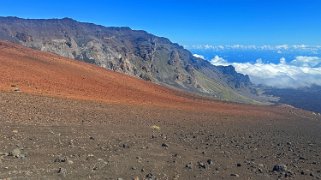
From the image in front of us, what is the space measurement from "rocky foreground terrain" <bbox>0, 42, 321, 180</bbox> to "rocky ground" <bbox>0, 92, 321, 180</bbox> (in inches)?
1.5

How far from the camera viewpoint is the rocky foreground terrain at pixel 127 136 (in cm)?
1672

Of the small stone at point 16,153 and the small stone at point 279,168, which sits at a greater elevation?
the small stone at point 279,168

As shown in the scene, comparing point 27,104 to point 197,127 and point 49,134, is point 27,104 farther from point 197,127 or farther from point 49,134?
point 197,127

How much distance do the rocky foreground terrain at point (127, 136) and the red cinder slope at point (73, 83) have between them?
10 centimetres

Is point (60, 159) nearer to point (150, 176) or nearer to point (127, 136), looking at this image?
point (150, 176)

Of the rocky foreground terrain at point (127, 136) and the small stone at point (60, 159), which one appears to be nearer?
the small stone at point (60, 159)

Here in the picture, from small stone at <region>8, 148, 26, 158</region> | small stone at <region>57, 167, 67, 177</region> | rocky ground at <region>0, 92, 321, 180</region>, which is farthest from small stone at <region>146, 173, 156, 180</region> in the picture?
small stone at <region>8, 148, 26, 158</region>

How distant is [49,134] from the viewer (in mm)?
19500

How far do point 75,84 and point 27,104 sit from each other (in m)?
10.1

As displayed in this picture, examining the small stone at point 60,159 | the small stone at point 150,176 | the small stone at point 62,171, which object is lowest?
the small stone at point 62,171

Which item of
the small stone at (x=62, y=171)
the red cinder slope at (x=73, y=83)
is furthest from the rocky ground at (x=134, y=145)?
the red cinder slope at (x=73, y=83)

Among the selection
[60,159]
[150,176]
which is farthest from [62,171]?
[150,176]

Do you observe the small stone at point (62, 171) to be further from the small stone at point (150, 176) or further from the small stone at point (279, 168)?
the small stone at point (279, 168)

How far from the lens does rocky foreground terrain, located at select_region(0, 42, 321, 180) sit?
54.9ft
